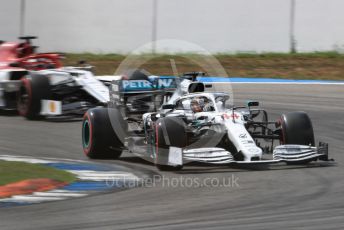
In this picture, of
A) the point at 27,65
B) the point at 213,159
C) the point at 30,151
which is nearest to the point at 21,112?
the point at 27,65

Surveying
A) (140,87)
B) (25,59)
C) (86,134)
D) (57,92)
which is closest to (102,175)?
(86,134)

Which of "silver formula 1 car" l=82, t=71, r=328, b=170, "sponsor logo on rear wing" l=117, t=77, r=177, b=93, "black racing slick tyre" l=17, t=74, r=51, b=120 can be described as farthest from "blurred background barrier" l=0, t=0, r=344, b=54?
"silver formula 1 car" l=82, t=71, r=328, b=170

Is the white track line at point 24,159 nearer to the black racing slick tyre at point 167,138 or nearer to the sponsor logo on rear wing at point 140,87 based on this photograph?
the sponsor logo on rear wing at point 140,87

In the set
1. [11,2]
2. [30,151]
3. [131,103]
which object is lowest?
[30,151]

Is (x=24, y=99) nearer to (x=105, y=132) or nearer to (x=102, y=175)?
(x=105, y=132)

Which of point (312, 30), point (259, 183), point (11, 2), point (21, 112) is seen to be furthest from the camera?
point (11, 2)

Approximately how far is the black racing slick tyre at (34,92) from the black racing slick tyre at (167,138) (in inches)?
248

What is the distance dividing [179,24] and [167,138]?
15074 millimetres

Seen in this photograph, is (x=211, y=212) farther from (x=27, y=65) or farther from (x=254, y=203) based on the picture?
(x=27, y=65)

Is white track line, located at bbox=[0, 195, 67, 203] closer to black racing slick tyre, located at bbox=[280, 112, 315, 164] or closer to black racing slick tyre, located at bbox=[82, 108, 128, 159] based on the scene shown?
black racing slick tyre, located at bbox=[82, 108, 128, 159]

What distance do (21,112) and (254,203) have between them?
972cm

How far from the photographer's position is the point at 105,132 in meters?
12.1

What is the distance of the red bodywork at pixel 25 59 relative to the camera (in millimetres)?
18734

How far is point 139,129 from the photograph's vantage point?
12719 millimetres
